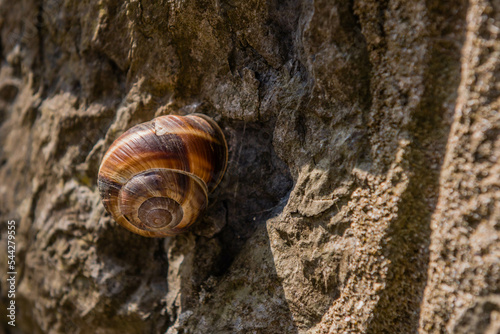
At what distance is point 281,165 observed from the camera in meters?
1.51

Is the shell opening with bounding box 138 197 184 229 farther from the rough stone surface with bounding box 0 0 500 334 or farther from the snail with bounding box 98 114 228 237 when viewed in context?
the rough stone surface with bounding box 0 0 500 334

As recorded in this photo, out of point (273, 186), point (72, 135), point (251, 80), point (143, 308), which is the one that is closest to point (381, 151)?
point (273, 186)

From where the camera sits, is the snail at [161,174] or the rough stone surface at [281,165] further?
the snail at [161,174]

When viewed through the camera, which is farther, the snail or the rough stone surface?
the snail

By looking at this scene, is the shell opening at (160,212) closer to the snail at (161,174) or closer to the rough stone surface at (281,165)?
the snail at (161,174)

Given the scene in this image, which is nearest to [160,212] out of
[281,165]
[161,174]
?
[161,174]

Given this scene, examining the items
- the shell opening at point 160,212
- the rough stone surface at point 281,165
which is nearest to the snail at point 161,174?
the shell opening at point 160,212

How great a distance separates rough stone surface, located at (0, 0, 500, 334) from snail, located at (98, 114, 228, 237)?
203 mm

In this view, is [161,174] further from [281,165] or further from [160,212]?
[281,165]

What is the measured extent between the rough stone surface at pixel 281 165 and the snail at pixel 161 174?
8.0 inches

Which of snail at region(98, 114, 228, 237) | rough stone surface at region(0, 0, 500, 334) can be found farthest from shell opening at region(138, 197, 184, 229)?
rough stone surface at region(0, 0, 500, 334)

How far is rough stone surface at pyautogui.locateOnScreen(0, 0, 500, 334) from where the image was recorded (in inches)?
38.9

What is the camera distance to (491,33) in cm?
91

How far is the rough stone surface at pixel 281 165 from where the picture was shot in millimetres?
989
